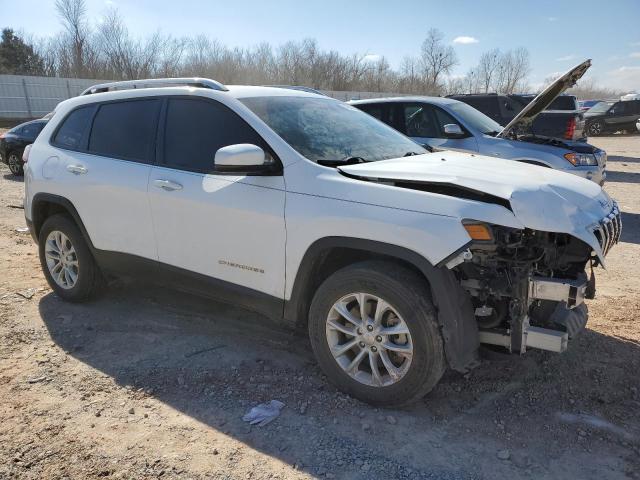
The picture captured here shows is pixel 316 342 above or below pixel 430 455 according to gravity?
above

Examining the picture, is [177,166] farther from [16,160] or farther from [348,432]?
[16,160]

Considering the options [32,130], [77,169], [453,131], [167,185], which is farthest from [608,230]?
[32,130]

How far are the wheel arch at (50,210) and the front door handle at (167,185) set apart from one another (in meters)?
1.07

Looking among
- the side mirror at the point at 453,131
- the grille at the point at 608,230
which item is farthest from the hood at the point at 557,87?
the grille at the point at 608,230

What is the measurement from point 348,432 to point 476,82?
295 feet

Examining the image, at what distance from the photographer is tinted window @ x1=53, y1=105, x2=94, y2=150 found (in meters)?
4.61

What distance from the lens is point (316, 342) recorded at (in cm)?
327

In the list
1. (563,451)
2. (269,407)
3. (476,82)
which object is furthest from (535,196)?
(476,82)

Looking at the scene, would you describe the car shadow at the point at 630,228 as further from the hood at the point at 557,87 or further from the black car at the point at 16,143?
the black car at the point at 16,143

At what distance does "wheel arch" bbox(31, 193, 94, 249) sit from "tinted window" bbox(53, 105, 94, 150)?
0.48m

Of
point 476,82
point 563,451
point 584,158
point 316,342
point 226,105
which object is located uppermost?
point 476,82

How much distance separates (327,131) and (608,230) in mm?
1915

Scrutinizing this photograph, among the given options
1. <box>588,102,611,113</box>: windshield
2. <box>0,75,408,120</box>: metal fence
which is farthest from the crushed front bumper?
<box>0,75,408,120</box>: metal fence

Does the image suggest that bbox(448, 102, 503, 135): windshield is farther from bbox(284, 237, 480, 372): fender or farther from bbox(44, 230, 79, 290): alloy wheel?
bbox(44, 230, 79, 290): alloy wheel
